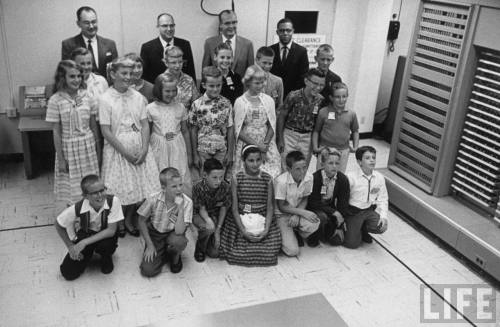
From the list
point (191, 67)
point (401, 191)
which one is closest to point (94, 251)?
point (191, 67)

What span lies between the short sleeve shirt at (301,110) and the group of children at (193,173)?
14 millimetres

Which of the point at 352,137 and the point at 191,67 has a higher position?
the point at 191,67

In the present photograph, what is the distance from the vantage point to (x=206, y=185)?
13.1 ft

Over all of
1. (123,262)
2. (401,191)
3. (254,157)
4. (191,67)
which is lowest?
(123,262)

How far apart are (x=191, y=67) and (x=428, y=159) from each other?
103 inches

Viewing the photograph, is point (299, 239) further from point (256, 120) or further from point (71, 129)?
point (71, 129)

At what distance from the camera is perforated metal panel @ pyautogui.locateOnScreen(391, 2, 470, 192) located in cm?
450

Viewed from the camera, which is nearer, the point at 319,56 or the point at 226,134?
the point at 226,134

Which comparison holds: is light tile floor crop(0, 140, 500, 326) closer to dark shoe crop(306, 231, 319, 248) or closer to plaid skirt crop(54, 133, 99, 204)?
dark shoe crop(306, 231, 319, 248)

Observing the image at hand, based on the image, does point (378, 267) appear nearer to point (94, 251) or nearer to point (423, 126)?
point (423, 126)

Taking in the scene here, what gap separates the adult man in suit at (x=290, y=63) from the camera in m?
5.35

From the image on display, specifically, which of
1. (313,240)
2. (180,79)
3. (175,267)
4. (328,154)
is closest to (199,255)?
(175,267)

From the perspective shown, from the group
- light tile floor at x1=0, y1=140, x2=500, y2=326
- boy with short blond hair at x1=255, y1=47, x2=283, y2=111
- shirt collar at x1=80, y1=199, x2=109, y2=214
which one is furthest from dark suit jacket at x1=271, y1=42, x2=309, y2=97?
shirt collar at x1=80, y1=199, x2=109, y2=214

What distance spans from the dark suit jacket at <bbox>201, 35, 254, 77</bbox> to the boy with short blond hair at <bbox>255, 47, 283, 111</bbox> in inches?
25.9
